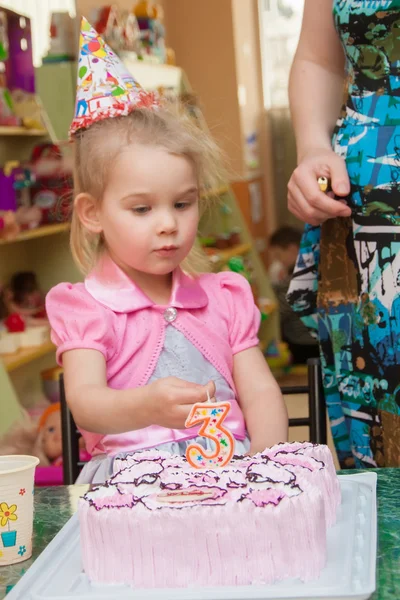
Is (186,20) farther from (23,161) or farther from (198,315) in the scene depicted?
(198,315)

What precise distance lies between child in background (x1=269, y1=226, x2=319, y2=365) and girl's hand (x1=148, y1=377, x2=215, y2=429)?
504 centimetres

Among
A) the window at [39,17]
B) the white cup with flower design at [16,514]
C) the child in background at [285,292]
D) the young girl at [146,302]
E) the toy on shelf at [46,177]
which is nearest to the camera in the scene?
the white cup with flower design at [16,514]

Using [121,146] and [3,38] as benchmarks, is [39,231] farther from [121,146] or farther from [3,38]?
[121,146]

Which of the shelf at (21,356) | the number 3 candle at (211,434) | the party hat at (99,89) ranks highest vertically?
the party hat at (99,89)

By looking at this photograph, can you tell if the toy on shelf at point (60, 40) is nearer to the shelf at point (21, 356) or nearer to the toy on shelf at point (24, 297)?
the toy on shelf at point (24, 297)

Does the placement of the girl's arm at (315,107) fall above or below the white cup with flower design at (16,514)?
above

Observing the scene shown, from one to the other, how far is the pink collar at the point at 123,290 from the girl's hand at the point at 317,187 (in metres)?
0.21

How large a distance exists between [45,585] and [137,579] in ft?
0.26

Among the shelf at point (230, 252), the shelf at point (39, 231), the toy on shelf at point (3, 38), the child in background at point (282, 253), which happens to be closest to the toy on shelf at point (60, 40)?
the toy on shelf at point (3, 38)

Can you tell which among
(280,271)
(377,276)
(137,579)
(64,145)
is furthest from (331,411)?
(280,271)

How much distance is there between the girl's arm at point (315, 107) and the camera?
56.2 inches

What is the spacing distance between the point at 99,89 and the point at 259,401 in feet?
1.79

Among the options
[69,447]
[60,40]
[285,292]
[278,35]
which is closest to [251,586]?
[69,447]

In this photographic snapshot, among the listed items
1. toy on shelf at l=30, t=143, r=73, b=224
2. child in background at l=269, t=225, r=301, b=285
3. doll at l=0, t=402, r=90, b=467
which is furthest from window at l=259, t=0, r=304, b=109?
doll at l=0, t=402, r=90, b=467
